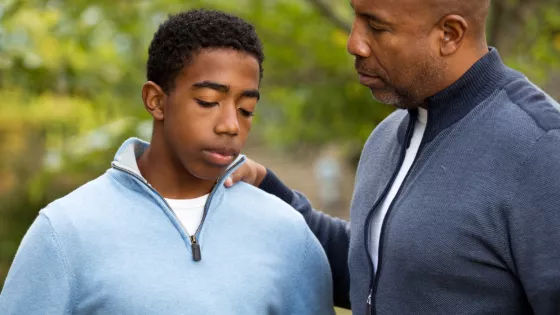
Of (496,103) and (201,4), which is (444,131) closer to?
(496,103)

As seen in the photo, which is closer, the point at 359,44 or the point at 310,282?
the point at 359,44

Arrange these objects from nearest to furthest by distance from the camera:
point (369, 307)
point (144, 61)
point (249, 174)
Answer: point (369, 307)
point (249, 174)
point (144, 61)

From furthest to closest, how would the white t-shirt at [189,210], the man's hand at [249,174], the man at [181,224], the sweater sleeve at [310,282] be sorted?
the man's hand at [249,174]
the sweater sleeve at [310,282]
the white t-shirt at [189,210]
the man at [181,224]

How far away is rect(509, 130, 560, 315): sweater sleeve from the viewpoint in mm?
2346

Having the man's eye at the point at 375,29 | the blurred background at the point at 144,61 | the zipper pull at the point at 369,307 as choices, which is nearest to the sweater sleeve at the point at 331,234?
the zipper pull at the point at 369,307

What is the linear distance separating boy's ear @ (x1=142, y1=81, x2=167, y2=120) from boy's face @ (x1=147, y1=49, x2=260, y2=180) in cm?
3

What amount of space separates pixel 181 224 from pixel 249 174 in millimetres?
542

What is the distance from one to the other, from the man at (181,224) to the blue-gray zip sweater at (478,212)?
32 cm

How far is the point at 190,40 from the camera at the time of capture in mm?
2654

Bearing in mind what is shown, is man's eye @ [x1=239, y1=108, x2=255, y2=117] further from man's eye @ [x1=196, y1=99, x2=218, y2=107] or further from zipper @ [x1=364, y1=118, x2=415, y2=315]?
zipper @ [x1=364, y1=118, x2=415, y2=315]

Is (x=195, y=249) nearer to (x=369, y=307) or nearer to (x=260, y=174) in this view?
(x=369, y=307)

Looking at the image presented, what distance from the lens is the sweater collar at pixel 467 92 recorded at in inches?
103

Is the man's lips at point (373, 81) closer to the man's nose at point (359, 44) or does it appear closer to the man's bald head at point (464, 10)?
the man's nose at point (359, 44)

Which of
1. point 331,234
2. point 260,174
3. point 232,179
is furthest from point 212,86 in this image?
point 331,234
